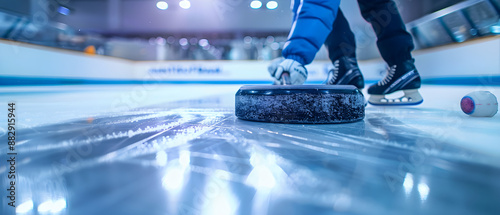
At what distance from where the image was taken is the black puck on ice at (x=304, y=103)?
2.58 feet

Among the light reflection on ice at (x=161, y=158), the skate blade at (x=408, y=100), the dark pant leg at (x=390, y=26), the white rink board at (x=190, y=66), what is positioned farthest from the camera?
the white rink board at (x=190, y=66)

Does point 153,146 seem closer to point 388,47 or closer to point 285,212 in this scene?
point 285,212

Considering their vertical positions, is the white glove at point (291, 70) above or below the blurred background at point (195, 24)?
below

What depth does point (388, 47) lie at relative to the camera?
134 centimetres

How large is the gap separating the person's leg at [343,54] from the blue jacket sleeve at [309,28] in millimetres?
505

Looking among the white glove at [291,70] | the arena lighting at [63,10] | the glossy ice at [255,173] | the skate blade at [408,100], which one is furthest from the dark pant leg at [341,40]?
the arena lighting at [63,10]

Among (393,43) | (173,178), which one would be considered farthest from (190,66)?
(173,178)

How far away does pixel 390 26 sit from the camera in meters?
1.31

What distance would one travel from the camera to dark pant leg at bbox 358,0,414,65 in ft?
4.21

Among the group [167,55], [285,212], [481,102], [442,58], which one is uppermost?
[167,55]

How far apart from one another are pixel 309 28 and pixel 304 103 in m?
0.33

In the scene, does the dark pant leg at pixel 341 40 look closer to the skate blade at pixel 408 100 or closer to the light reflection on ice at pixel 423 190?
the skate blade at pixel 408 100

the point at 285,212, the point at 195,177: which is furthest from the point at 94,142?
the point at 285,212

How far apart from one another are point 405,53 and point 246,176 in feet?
4.16
